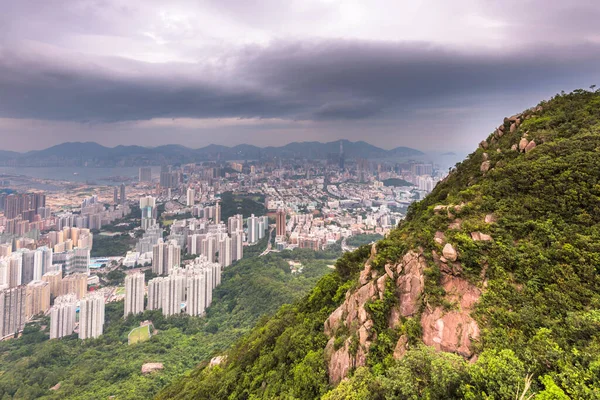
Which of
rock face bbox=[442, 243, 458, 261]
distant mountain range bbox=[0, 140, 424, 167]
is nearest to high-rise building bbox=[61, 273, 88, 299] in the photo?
rock face bbox=[442, 243, 458, 261]

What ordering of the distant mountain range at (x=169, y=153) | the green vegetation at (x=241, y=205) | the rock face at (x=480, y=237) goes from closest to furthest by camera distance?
the rock face at (x=480, y=237), the green vegetation at (x=241, y=205), the distant mountain range at (x=169, y=153)

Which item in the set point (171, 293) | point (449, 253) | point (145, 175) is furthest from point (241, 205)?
point (449, 253)

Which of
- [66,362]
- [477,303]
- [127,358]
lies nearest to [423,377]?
[477,303]

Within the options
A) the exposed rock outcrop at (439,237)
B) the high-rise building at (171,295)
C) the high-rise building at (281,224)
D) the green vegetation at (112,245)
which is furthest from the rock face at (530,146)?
the green vegetation at (112,245)

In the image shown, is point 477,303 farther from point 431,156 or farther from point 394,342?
point 431,156

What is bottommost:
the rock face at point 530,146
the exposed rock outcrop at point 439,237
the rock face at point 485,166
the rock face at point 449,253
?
the rock face at point 449,253

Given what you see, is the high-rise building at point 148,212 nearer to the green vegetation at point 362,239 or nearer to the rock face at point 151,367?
the green vegetation at point 362,239

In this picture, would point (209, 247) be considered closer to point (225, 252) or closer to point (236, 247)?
point (225, 252)
